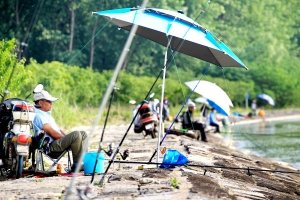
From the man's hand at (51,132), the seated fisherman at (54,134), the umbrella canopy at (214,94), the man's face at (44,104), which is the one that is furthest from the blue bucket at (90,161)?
the umbrella canopy at (214,94)

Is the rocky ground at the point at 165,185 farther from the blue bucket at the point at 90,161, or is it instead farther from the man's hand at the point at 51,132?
the man's hand at the point at 51,132

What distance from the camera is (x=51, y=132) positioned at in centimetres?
1080

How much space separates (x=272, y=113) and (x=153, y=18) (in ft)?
144

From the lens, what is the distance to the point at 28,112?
1022cm

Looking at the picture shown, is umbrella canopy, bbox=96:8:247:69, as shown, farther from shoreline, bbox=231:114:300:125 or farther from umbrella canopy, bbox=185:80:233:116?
shoreline, bbox=231:114:300:125

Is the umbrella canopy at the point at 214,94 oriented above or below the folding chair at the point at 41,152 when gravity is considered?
above

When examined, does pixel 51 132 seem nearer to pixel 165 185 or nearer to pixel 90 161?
pixel 90 161

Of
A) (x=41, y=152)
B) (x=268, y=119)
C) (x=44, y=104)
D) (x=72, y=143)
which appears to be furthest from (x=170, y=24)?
(x=268, y=119)

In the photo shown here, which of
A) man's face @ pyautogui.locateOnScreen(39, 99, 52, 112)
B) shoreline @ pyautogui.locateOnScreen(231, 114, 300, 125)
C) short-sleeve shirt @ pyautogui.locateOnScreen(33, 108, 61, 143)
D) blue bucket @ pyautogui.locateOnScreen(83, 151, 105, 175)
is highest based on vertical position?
shoreline @ pyautogui.locateOnScreen(231, 114, 300, 125)

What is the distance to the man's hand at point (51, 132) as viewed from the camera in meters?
10.8

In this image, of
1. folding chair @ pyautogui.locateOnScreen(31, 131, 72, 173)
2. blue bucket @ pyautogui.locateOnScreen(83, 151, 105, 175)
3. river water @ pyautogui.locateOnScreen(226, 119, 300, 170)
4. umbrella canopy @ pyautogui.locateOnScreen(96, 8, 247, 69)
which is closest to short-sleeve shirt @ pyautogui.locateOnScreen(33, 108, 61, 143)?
folding chair @ pyautogui.locateOnScreen(31, 131, 72, 173)

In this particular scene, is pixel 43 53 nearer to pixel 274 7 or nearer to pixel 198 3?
pixel 198 3

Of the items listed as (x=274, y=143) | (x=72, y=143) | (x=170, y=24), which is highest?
(x=170, y=24)

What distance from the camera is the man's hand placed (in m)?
10.8
